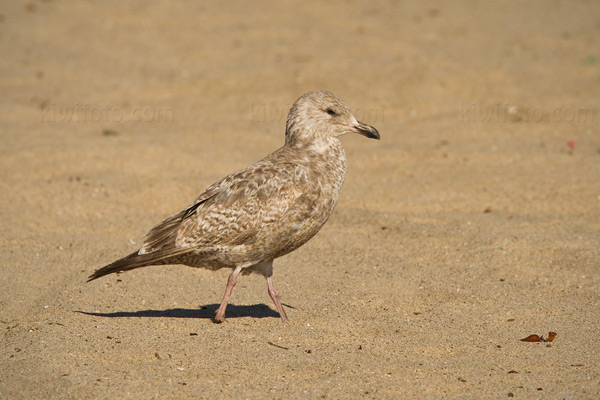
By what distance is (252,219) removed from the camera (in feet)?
19.2

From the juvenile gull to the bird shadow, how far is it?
340mm

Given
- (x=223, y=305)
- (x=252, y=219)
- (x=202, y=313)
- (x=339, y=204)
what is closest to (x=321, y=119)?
(x=252, y=219)

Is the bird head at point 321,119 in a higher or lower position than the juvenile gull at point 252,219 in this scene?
higher

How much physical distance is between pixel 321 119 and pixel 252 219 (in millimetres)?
1128

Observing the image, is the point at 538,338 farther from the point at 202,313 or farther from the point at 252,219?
the point at 202,313

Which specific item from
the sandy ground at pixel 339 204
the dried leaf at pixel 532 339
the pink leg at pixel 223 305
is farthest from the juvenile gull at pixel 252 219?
the dried leaf at pixel 532 339

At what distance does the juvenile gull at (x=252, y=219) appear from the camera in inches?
231

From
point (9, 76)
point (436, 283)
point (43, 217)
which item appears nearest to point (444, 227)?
point (436, 283)

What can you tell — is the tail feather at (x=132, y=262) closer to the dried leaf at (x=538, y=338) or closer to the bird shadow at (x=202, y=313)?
the bird shadow at (x=202, y=313)

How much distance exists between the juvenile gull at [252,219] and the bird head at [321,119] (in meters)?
0.21

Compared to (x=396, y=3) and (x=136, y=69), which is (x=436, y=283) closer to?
(x=136, y=69)

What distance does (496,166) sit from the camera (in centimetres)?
1012

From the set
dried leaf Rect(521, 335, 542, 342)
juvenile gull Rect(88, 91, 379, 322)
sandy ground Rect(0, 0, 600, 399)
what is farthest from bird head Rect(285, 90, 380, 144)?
dried leaf Rect(521, 335, 542, 342)

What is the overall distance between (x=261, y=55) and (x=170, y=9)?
11.7 ft
